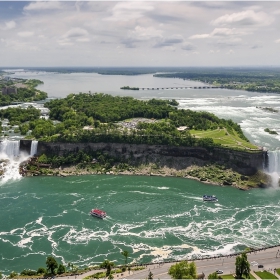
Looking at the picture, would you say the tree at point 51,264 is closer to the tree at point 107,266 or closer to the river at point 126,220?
the river at point 126,220

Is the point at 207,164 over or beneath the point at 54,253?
over

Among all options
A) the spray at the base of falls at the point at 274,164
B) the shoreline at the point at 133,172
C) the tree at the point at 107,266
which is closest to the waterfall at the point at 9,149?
the shoreline at the point at 133,172

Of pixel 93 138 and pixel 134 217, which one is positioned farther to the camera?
pixel 93 138

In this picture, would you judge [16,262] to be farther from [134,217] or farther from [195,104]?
[195,104]

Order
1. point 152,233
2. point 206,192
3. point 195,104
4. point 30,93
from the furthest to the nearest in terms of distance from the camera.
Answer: point 30,93
point 195,104
point 206,192
point 152,233

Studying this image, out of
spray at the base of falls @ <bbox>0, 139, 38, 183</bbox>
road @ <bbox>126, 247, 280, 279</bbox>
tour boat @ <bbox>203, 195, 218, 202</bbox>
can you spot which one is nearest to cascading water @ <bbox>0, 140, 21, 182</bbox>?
spray at the base of falls @ <bbox>0, 139, 38, 183</bbox>

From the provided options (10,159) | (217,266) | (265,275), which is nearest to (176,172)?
(217,266)

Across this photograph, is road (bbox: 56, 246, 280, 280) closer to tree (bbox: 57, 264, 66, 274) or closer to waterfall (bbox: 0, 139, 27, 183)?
tree (bbox: 57, 264, 66, 274)

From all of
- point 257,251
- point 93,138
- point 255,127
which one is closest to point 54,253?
point 257,251
